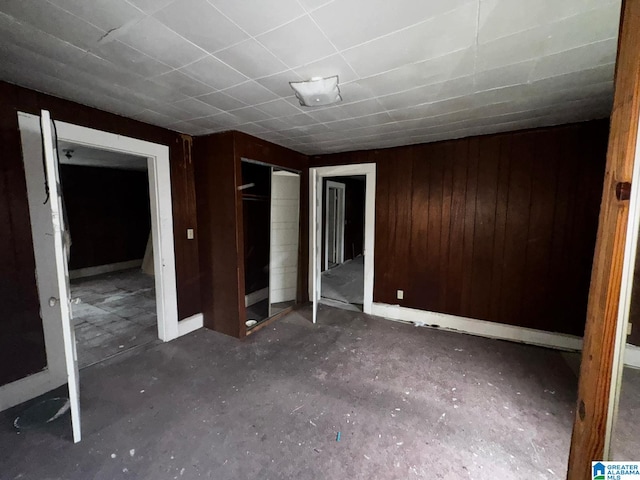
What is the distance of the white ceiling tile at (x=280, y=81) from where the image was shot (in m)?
1.74

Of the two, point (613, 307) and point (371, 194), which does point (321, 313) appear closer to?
point (371, 194)

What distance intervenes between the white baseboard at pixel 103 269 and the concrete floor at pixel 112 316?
24 cm

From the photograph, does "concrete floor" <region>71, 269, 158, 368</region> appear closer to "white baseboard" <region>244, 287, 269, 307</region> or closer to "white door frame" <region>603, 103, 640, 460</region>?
"white baseboard" <region>244, 287, 269, 307</region>

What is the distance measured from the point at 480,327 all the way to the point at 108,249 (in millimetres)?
7572

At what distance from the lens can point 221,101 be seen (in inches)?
84.6

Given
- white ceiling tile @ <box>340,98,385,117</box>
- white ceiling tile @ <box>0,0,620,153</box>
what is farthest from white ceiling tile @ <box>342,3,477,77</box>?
white ceiling tile @ <box>340,98,385,117</box>

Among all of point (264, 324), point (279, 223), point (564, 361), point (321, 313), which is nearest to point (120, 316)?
point (264, 324)

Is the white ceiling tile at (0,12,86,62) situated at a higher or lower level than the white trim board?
higher

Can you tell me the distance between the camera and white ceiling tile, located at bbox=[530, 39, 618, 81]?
1.43 metres

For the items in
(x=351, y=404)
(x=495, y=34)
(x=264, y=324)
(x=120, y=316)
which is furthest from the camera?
(x=120, y=316)

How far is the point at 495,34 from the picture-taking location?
4.38ft

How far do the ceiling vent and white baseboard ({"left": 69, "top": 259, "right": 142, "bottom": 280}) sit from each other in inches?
249

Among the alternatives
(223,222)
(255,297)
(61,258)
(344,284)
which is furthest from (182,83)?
(344,284)

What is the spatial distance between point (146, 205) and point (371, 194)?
6.12 meters
